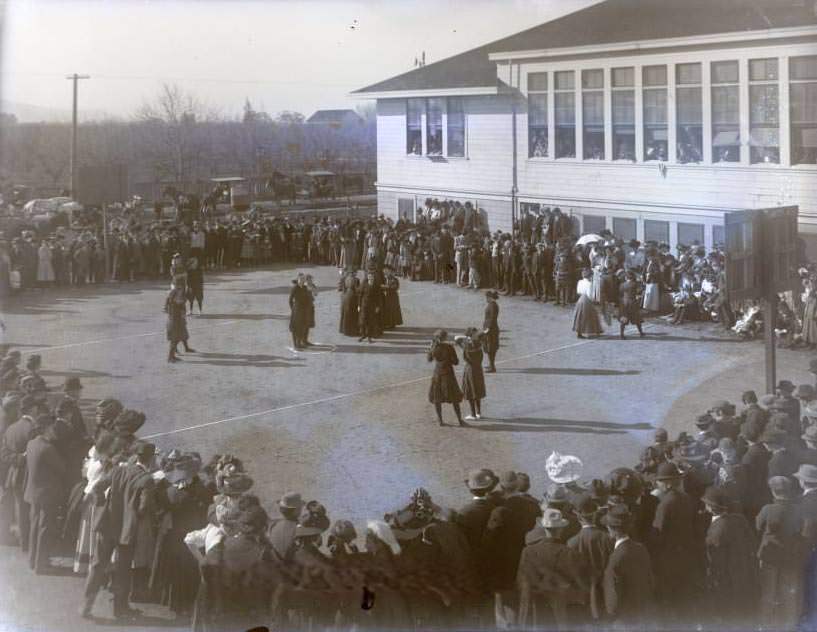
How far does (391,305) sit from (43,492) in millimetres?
9946

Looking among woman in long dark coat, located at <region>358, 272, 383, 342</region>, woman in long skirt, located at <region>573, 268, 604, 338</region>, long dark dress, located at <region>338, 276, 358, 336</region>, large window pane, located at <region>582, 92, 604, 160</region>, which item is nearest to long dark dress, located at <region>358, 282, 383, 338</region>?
woman in long dark coat, located at <region>358, 272, 383, 342</region>

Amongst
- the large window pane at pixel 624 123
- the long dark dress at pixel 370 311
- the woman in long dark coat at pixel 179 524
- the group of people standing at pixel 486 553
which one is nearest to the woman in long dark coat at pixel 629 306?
the long dark dress at pixel 370 311

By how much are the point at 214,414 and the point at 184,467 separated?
5.44 meters

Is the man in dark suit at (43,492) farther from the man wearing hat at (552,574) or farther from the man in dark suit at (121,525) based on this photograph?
the man wearing hat at (552,574)

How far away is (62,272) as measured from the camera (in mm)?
22484

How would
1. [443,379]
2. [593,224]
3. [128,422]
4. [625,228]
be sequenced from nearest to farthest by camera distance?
[128,422], [443,379], [625,228], [593,224]

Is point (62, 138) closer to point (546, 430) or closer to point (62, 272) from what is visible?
point (62, 272)

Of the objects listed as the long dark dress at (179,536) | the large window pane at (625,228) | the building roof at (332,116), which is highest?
the building roof at (332,116)

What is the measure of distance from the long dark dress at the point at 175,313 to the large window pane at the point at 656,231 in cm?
978

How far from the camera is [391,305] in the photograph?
17.4 metres

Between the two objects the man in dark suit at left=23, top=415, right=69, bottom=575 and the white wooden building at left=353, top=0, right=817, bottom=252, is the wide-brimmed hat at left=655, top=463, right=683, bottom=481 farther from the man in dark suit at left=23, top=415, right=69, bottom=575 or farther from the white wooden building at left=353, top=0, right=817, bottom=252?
the white wooden building at left=353, top=0, right=817, bottom=252

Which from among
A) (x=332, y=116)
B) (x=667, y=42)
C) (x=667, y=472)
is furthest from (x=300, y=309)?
(x=332, y=116)

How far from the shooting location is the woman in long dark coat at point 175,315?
15.1 m

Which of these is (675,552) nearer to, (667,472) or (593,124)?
(667,472)
